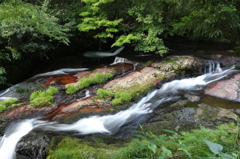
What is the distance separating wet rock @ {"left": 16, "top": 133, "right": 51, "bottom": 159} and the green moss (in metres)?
0.26

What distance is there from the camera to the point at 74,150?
3.41 m

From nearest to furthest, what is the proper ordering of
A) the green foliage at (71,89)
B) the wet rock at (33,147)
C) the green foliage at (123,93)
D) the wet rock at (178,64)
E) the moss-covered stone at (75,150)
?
the moss-covered stone at (75,150) → the wet rock at (33,147) → the green foliage at (123,93) → the green foliage at (71,89) → the wet rock at (178,64)

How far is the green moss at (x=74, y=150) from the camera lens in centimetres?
320

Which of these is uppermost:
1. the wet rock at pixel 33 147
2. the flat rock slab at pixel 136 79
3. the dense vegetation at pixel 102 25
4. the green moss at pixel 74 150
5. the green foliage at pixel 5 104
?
the dense vegetation at pixel 102 25

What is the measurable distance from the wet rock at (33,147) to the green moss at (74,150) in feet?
0.84

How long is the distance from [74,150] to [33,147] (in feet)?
4.08

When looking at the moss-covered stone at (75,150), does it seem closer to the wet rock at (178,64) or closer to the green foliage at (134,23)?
the green foliage at (134,23)

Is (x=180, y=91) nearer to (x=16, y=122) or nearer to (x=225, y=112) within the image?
(x=225, y=112)

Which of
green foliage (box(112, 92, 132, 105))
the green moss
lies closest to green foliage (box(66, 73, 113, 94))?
green foliage (box(112, 92, 132, 105))

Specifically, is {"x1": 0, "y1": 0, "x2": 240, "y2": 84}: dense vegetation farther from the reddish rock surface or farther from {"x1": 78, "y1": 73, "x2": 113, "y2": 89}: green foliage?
the reddish rock surface

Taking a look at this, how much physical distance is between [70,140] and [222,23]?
19.4 feet

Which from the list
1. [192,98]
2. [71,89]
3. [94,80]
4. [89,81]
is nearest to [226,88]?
[192,98]

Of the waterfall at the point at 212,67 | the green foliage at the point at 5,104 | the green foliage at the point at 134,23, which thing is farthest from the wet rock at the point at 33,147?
the waterfall at the point at 212,67

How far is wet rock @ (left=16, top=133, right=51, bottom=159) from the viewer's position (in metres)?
3.82
